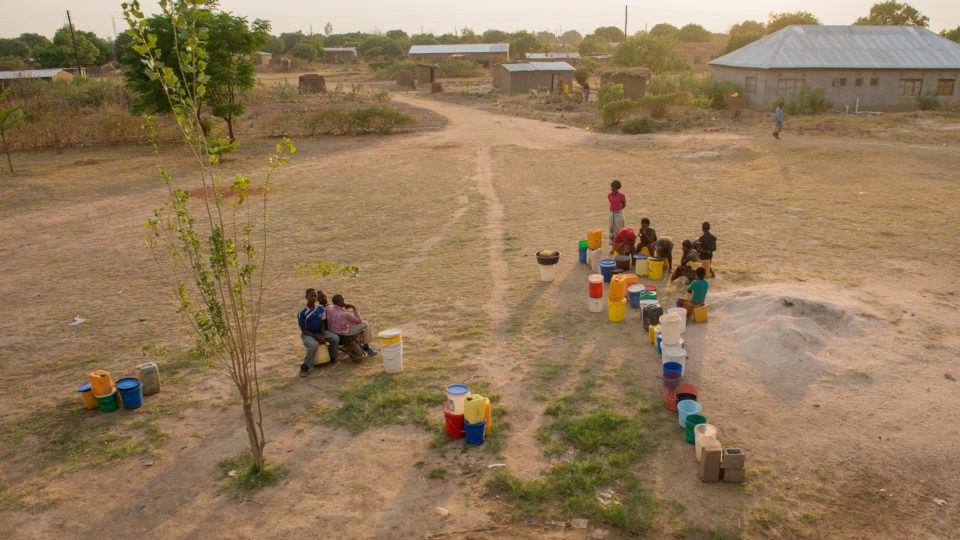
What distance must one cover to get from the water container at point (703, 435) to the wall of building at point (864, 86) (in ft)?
92.1

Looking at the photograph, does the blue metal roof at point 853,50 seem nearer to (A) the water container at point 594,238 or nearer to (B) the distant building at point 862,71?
(B) the distant building at point 862,71

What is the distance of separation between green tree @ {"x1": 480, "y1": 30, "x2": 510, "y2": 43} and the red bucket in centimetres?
9167

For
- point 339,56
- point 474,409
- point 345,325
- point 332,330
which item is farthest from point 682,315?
point 339,56

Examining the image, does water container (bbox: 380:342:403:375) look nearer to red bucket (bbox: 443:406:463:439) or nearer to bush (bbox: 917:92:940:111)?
red bucket (bbox: 443:406:463:439)

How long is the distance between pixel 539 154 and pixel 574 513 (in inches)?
690

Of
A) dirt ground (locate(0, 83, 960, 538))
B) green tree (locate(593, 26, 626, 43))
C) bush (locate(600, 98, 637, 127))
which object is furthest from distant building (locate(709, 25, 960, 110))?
green tree (locate(593, 26, 626, 43))

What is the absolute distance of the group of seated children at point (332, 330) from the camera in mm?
7652

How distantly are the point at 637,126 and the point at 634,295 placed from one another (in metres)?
18.0

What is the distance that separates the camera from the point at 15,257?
12.5 metres

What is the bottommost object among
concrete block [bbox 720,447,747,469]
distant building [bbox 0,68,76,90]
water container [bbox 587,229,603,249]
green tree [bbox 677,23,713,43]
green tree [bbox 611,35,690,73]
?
concrete block [bbox 720,447,747,469]

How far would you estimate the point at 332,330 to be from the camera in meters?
7.80

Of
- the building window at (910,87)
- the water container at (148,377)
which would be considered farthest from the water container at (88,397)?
the building window at (910,87)

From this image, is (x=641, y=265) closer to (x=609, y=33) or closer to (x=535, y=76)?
(x=535, y=76)

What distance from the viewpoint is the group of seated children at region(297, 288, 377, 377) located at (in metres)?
7.65
